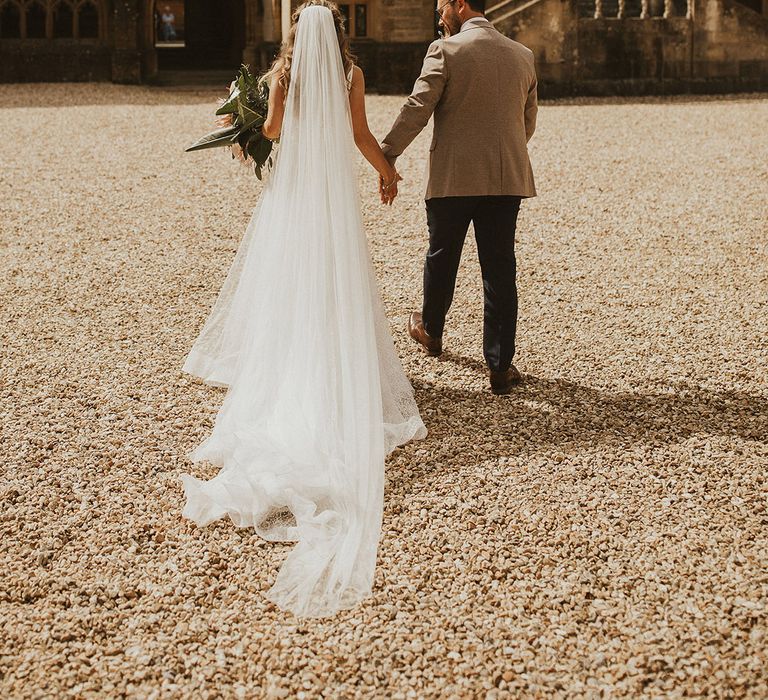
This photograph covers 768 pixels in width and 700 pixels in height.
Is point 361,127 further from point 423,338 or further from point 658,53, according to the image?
point 658,53

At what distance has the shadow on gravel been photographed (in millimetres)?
4285

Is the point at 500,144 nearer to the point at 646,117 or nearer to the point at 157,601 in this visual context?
the point at 157,601

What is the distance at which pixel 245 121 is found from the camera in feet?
14.2

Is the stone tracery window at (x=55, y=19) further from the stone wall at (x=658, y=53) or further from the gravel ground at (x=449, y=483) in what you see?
the gravel ground at (x=449, y=483)

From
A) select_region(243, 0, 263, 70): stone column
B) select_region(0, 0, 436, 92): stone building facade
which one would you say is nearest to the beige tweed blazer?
select_region(0, 0, 436, 92): stone building facade

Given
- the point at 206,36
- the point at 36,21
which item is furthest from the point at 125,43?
the point at 206,36

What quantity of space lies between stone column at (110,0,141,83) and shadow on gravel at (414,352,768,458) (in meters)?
14.4

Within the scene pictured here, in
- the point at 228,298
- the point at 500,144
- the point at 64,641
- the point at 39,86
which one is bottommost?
the point at 64,641

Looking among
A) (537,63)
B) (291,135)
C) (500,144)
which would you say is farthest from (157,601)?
(537,63)

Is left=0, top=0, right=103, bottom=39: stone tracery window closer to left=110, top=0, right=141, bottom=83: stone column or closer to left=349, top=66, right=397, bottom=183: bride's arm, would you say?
left=110, top=0, right=141, bottom=83: stone column

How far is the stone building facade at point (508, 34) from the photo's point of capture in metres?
16.5

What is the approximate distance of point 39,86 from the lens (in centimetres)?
1697

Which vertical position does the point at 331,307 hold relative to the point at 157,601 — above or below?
above

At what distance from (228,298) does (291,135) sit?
3.67ft
